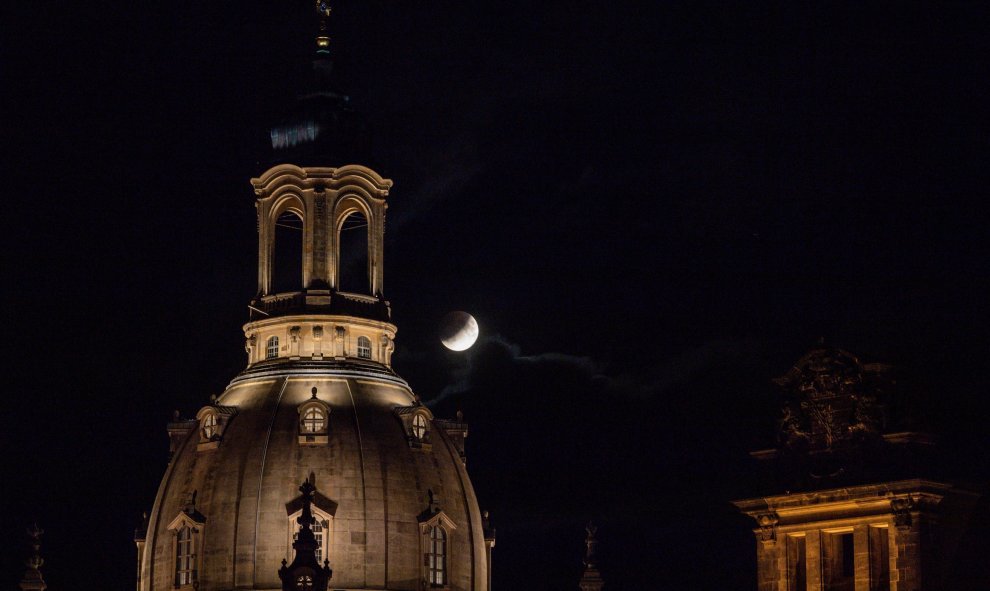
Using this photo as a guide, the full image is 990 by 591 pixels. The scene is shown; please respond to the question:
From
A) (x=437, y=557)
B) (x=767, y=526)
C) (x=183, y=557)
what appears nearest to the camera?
(x=767, y=526)

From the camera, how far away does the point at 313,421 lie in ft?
595

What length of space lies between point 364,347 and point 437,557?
44.6 feet

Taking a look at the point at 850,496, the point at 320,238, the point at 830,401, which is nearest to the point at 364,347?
the point at 320,238

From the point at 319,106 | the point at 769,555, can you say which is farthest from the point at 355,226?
the point at 769,555

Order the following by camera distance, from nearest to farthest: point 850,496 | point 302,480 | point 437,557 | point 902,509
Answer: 1. point 902,509
2. point 850,496
3. point 302,480
4. point 437,557

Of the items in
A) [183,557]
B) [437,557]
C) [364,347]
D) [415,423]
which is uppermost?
[364,347]

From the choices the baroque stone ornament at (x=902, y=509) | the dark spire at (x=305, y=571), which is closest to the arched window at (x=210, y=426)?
the dark spire at (x=305, y=571)

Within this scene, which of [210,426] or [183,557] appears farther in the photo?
[183,557]

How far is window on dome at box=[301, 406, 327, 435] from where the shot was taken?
181 metres

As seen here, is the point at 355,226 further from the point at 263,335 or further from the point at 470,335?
the point at 470,335

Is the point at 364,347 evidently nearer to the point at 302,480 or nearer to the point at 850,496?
the point at 302,480

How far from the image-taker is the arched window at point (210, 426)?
18262 cm

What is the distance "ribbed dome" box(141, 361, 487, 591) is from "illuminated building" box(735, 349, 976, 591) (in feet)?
214

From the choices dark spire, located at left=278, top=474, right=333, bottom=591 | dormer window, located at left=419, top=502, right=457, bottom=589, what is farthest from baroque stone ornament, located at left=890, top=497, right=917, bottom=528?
dormer window, located at left=419, top=502, right=457, bottom=589
